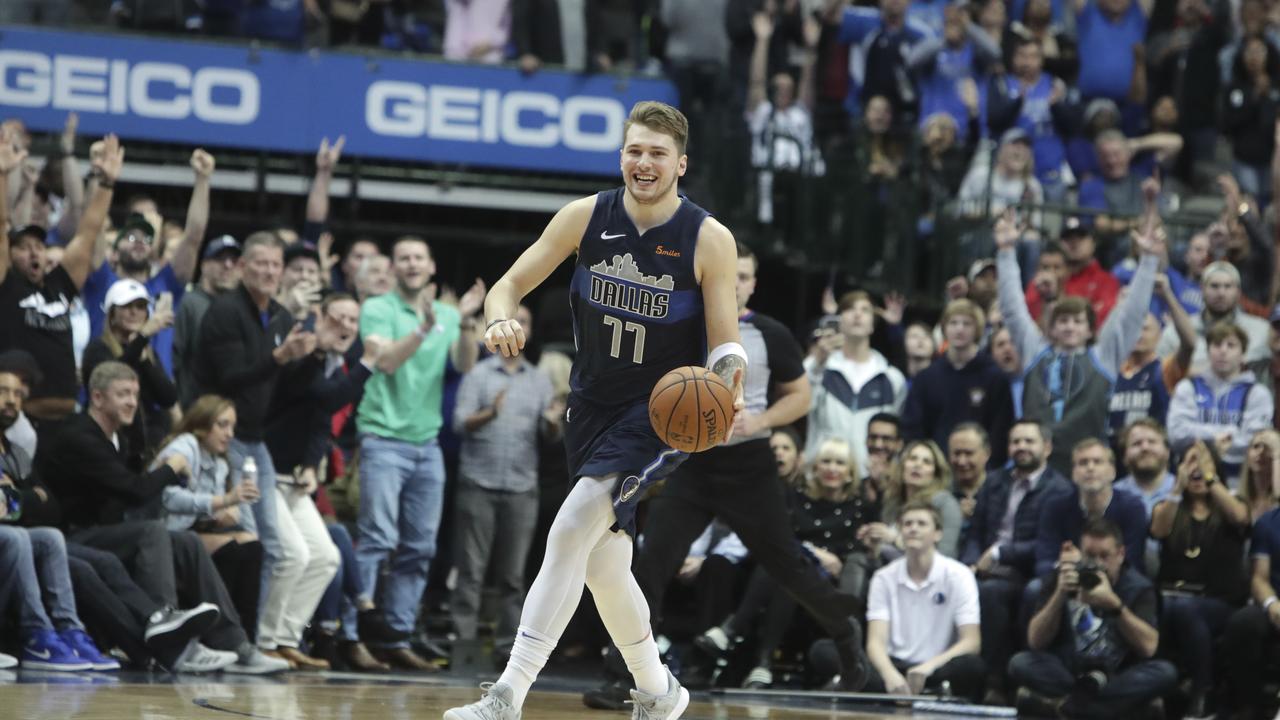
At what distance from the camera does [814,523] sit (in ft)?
38.3

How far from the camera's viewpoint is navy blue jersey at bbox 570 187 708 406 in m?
7.05

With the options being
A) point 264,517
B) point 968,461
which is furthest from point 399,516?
point 968,461

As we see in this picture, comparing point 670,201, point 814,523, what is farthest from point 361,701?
point 814,523

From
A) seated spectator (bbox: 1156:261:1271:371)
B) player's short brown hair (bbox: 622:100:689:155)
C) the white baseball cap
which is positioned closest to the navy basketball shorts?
player's short brown hair (bbox: 622:100:689:155)

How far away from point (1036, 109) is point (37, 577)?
33.7 ft

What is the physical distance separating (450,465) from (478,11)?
4.84 m

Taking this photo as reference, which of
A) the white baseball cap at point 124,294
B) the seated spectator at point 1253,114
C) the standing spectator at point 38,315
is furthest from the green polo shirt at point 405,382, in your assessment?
the seated spectator at point 1253,114

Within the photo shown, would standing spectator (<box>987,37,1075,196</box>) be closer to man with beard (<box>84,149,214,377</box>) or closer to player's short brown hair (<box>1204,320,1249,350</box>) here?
player's short brown hair (<box>1204,320,1249,350</box>)

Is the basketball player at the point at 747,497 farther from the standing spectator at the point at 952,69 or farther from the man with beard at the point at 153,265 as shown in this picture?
the standing spectator at the point at 952,69

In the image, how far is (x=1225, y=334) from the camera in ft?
38.7

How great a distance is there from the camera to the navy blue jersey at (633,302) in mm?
7047

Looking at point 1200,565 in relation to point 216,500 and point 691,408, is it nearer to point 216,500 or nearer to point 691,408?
point 691,408

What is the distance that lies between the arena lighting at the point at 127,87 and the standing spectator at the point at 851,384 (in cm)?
542

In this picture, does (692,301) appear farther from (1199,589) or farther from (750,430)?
(1199,589)
